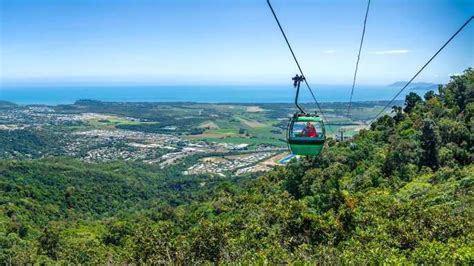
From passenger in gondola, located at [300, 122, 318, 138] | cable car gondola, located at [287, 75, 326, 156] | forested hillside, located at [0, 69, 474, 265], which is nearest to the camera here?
cable car gondola, located at [287, 75, 326, 156]

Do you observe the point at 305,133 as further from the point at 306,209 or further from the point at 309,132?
the point at 306,209

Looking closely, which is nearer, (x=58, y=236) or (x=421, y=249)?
(x=421, y=249)

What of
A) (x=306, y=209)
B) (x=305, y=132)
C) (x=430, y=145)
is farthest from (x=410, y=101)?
(x=305, y=132)

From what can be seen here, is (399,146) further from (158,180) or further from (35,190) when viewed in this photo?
(158,180)

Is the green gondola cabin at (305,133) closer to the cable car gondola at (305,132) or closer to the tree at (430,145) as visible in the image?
the cable car gondola at (305,132)

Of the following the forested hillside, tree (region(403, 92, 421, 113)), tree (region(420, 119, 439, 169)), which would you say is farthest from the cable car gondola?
tree (region(403, 92, 421, 113))

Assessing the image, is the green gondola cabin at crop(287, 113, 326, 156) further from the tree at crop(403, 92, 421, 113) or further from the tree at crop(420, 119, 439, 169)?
the tree at crop(403, 92, 421, 113)

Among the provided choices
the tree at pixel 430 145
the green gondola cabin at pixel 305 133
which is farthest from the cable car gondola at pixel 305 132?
the tree at pixel 430 145

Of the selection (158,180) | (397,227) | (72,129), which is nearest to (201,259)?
(397,227)
